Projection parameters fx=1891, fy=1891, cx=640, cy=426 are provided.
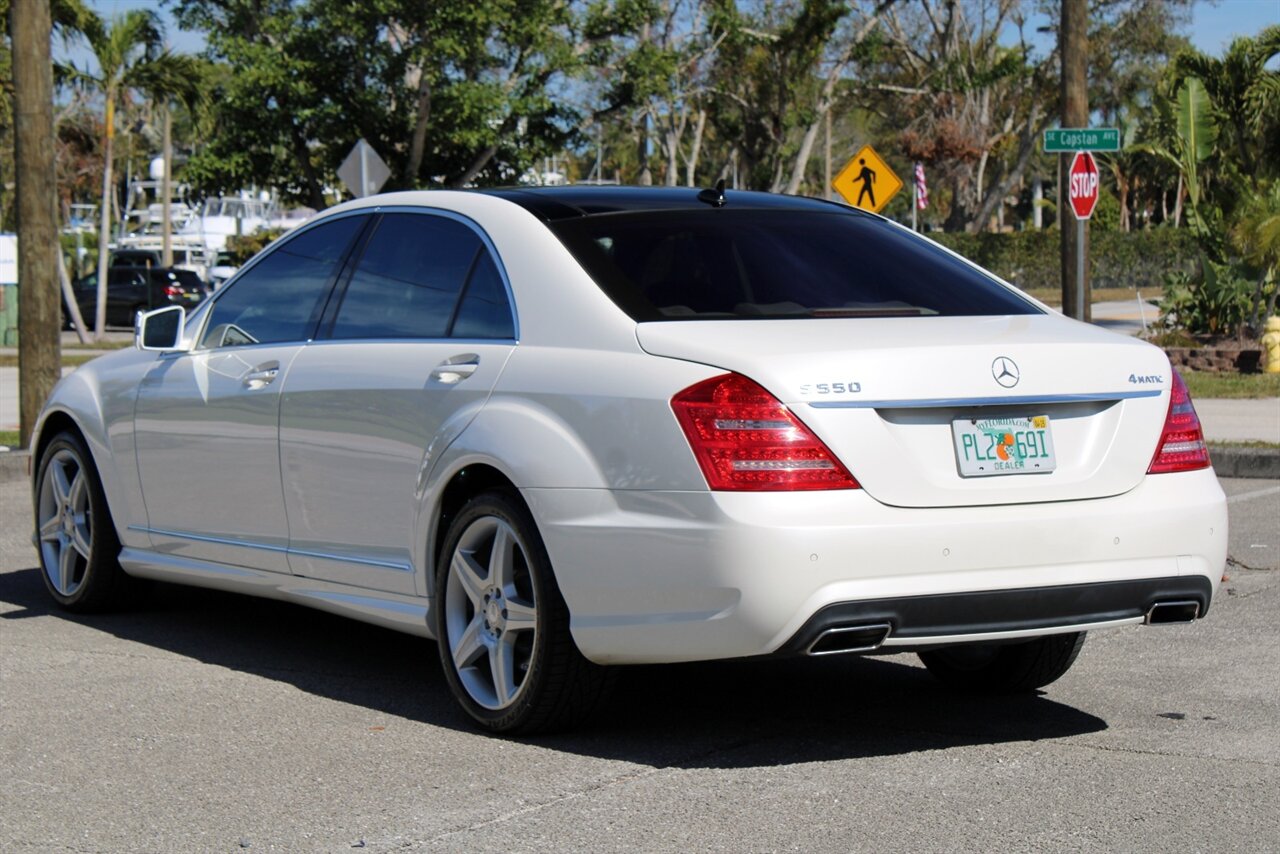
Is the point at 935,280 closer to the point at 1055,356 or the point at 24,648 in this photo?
the point at 1055,356

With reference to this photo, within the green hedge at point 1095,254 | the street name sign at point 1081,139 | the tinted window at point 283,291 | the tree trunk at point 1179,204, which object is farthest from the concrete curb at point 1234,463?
the tree trunk at point 1179,204

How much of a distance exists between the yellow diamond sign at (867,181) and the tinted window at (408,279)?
14208 millimetres

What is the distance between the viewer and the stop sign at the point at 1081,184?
764 inches

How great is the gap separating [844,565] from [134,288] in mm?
41087

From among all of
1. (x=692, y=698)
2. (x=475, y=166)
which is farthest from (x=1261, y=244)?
(x=692, y=698)

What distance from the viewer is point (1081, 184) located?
19578mm

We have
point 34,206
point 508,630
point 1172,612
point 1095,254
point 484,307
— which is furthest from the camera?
point 1095,254

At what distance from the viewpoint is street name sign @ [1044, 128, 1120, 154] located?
58.6ft

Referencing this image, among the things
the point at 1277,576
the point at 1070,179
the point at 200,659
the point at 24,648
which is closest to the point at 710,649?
the point at 200,659

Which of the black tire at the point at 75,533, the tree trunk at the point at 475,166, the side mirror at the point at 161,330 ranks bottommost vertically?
the black tire at the point at 75,533

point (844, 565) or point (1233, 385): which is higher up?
point (844, 565)

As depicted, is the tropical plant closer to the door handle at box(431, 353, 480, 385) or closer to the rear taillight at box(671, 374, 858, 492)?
the door handle at box(431, 353, 480, 385)

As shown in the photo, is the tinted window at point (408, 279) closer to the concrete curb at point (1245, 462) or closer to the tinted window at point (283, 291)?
the tinted window at point (283, 291)

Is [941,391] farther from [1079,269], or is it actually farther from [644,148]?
[644,148]
